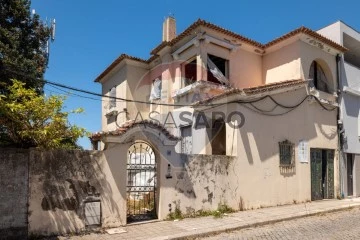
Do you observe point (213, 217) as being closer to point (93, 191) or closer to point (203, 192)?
point (203, 192)

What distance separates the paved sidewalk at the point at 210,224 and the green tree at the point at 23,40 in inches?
334

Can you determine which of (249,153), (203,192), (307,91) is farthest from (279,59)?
(203,192)

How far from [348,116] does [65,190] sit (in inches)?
576

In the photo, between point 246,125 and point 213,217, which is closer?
point 213,217

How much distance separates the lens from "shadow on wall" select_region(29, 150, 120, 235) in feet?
24.0

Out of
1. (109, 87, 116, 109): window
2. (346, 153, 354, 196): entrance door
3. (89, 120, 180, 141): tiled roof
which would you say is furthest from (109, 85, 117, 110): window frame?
(346, 153, 354, 196): entrance door

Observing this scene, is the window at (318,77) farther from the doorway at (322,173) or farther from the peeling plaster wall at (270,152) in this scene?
the doorway at (322,173)

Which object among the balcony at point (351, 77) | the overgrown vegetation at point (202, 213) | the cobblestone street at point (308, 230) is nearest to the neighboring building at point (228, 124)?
the overgrown vegetation at point (202, 213)

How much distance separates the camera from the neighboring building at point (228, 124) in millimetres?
9617

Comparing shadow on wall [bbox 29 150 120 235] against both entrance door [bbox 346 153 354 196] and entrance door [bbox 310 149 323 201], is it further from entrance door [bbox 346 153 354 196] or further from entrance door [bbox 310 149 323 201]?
entrance door [bbox 346 153 354 196]

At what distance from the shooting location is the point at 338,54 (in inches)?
645

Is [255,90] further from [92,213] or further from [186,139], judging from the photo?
[92,213]

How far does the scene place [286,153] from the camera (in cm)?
1288

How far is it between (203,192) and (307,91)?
748 centimetres
